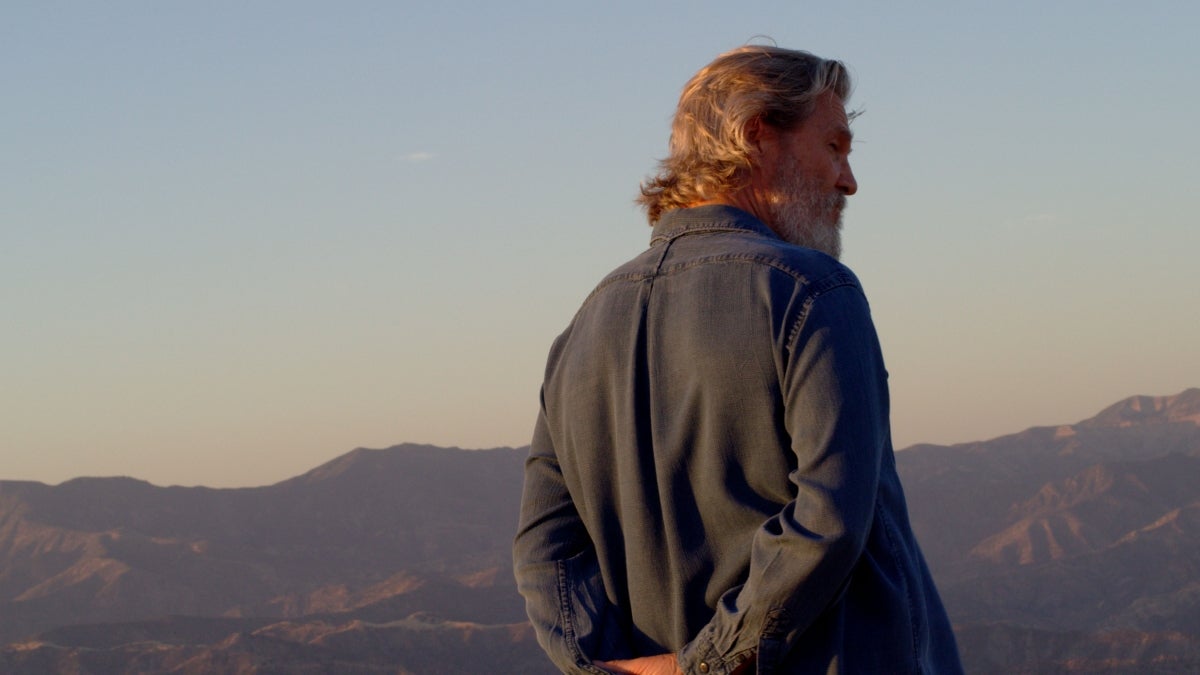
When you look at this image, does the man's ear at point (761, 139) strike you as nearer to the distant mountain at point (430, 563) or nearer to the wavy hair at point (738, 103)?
the wavy hair at point (738, 103)

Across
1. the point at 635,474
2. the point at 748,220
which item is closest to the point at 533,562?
the point at 635,474

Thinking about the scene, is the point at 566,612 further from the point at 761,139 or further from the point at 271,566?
the point at 271,566

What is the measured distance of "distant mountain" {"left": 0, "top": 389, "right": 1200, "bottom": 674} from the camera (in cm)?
2798

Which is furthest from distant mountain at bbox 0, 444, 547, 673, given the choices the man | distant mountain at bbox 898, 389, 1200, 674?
the man

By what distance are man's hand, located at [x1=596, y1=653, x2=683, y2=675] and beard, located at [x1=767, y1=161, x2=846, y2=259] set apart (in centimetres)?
55

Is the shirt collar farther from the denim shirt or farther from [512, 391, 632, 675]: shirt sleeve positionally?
[512, 391, 632, 675]: shirt sleeve

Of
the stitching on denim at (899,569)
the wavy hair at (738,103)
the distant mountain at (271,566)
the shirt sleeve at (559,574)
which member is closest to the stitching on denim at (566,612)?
the shirt sleeve at (559,574)

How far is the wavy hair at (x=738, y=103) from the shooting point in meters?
1.81

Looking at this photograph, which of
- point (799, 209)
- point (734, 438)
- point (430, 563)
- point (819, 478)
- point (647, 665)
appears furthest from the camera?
point (430, 563)

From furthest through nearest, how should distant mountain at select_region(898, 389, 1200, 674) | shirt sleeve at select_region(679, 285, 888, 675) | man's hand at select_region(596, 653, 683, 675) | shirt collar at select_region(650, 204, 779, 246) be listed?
1. distant mountain at select_region(898, 389, 1200, 674)
2. shirt collar at select_region(650, 204, 779, 246)
3. man's hand at select_region(596, 653, 683, 675)
4. shirt sleeve at select_region(679, 285, 888, 675)

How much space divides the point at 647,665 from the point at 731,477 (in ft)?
0.87

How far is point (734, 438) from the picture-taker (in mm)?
1655

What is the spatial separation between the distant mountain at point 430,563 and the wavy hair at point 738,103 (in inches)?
974

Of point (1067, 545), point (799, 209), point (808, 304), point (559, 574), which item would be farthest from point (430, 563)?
point (808, 304)
